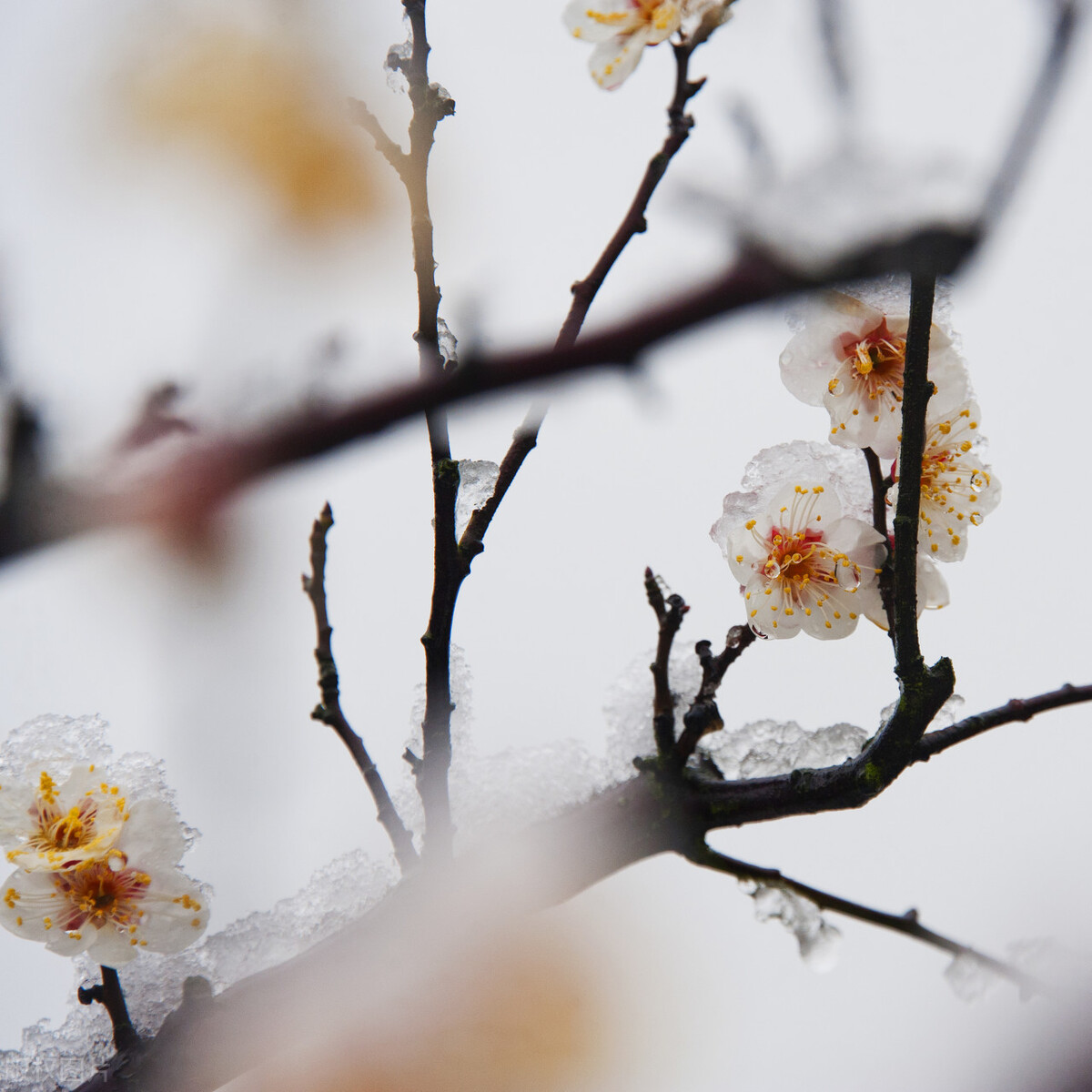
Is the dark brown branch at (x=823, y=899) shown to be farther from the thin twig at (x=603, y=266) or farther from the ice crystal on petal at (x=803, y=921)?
the thin twig at (x=603, y=266)

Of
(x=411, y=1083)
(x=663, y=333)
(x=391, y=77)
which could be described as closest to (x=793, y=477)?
(x=391, y=77)

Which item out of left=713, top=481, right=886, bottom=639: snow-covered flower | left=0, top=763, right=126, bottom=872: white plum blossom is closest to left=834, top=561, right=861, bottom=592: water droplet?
left=713, top=481, right=886, bottom=639: snow-covered flower

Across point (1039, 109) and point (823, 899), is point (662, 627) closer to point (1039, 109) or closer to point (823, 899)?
point (823, 899)

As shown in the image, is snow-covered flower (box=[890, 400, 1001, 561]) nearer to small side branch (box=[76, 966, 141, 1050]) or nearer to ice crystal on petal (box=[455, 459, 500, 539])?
ice crystal on petal (box=[455, 459, 500, 539])

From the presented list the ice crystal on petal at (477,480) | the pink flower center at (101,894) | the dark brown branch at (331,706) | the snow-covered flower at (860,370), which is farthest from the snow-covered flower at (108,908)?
the snow-covered flower at (860,370)

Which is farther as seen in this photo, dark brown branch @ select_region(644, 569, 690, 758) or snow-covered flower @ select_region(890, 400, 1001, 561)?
snow-covered flower @ select_region(890, 400, 1001, 561)
